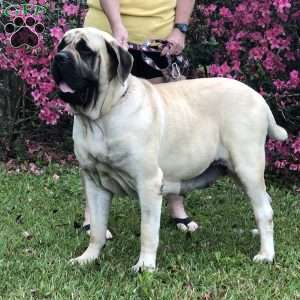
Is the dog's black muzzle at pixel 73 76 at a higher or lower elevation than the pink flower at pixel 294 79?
higher

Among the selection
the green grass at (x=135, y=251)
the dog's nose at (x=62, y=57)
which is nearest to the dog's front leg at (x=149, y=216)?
the green grass at (x=135, y=251)

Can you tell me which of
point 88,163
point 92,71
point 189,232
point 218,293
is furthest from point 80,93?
point 189,232

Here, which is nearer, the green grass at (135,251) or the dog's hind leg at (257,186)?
the green grass at (135,251)

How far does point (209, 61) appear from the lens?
696 centimetres

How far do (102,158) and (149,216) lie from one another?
17.4 inches

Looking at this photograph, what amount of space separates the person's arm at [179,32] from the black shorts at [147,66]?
3.0 inches

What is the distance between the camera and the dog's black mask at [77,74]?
3809mm

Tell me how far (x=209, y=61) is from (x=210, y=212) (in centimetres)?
184

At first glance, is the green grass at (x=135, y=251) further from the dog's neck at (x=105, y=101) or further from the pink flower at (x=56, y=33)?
the pink flower at (x=56, y=33)

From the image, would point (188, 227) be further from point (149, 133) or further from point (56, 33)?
point (56, 33)

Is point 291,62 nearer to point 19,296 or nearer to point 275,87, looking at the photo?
point 275,87

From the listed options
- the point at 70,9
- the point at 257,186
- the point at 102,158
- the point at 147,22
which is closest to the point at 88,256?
the point at 102,158

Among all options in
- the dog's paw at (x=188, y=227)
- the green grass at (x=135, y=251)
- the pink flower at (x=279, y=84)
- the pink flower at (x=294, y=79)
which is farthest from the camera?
the pink flower at (x=279, y=84)

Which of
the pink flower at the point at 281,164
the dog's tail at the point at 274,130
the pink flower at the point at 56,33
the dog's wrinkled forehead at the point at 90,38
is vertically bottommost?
the pink flower at the point at 281,164
